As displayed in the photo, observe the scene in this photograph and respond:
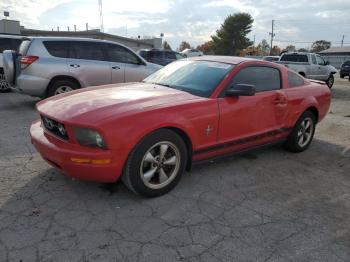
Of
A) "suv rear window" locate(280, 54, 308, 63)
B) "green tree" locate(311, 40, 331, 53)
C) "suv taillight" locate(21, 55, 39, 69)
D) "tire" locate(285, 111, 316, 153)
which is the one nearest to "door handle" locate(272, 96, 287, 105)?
"tire" locate(285, 111, 316, 153)

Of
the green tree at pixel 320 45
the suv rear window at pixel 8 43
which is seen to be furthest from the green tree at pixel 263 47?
the suv rear window at pixel 8 43

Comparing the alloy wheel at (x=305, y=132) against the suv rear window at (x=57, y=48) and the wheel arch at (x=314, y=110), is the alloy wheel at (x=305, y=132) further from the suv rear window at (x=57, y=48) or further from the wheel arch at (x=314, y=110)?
the suv rear window at (x=57, y=48)

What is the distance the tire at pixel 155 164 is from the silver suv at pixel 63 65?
5222mm

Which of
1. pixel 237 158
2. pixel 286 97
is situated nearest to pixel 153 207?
pixel 237 158

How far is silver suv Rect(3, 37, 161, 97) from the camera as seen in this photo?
7879 millimetres

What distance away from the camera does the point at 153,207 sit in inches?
139

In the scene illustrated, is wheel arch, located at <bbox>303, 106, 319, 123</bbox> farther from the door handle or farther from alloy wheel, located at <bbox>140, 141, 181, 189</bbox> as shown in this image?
alloy wheel, located at <bbox>140, 141, 181, 189</bbox>

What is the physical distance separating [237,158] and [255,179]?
2.51 feet

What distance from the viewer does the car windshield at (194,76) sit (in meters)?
4.29

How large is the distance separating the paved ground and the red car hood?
873 millimetres

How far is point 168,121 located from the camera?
3.60 m

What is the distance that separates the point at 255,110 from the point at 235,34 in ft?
222

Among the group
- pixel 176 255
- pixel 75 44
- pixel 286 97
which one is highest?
pixel 75 44

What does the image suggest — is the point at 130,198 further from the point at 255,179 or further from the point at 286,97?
the point at 286,97
